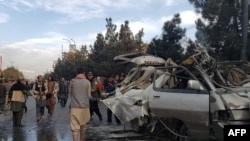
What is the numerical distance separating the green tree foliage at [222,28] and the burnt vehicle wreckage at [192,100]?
12671mm

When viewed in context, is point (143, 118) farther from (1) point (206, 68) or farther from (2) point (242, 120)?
(2) point (242, 120)

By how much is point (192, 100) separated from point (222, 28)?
52.8 ft

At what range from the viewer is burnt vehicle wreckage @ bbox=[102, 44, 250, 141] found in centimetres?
746

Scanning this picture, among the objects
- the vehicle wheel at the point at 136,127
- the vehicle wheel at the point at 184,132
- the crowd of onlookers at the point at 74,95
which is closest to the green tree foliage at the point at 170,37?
the crowd of onlookers at the point at 74,95

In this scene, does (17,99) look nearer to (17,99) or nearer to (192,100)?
(17,99)

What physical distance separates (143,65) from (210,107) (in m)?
5.65

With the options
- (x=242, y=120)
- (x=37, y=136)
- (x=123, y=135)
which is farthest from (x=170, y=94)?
(x=37, y=136)

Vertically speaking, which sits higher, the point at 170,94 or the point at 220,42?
the point at 220,42

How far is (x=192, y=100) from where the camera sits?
797cm

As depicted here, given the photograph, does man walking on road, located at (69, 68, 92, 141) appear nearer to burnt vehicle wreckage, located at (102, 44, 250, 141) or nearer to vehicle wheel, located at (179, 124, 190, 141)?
burnt vehicle wreckage, located at (102, 44, 250, 141)

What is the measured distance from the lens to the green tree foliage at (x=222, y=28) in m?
22.8

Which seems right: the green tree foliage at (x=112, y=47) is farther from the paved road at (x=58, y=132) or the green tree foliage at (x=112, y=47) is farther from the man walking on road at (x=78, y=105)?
the man walking on road at (x=78, y=105)

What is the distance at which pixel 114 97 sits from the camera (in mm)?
→ 11359

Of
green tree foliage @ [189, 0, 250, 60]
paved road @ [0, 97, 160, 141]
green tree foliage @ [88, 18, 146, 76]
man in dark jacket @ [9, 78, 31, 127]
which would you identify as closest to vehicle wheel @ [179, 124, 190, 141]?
paved road @ [0, 97, 160, 141]
